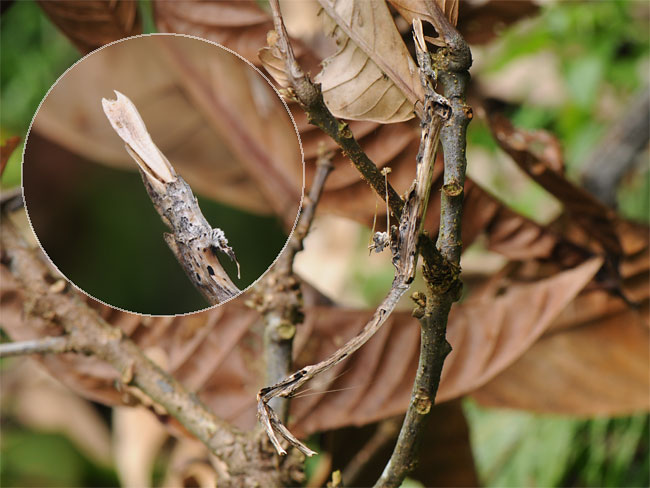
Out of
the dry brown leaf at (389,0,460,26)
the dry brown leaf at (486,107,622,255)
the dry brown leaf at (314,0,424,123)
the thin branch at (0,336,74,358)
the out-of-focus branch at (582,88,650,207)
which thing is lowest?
the thin branch at (0,336,74,358)

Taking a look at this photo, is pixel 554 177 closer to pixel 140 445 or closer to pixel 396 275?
pixel 396 275

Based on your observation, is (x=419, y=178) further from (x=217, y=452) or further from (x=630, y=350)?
(x=630, y=350)

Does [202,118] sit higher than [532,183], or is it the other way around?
[532,183]

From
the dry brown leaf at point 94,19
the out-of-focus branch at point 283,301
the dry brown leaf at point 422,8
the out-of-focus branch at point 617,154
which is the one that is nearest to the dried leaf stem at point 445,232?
the dry brown leaf at point 422,8

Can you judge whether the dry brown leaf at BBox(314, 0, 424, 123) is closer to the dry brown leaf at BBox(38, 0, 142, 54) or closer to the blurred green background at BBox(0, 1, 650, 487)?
the dry brown leaf at BBox(38, 0, 142, 54)

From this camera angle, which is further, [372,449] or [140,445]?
[140,445]

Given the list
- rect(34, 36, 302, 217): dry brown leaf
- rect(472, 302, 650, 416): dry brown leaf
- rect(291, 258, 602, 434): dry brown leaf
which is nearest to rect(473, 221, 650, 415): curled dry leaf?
rect(472, 302, 650, 416): dry brown leaf

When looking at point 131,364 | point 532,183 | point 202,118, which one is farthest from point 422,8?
point 532,183

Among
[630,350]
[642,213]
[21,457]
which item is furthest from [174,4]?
[21,457]
